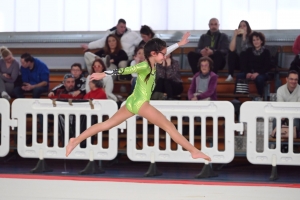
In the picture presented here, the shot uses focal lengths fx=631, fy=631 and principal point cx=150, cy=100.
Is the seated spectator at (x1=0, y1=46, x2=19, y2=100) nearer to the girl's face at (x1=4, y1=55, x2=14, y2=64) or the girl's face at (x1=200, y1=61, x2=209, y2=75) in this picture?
the girl's face at (x1=4, y1=55, x2=14, y2=64)

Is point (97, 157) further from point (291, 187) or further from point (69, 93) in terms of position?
point (291, 187)

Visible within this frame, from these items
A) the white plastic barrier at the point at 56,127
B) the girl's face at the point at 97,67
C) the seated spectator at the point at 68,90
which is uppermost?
the girl's face at the point at 97,67

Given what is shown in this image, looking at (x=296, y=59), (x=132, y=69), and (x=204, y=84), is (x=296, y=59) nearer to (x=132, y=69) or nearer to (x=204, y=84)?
(x=204, y=84)

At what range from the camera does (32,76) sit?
898cm

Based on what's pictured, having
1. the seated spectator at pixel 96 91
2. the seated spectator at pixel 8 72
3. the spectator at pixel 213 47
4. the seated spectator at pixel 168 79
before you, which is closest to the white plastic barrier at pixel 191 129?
the seated spectator at pixel 96 91

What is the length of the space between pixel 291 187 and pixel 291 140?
104cm

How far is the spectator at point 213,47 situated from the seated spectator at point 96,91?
1.69 meters

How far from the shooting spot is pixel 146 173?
22.8ft

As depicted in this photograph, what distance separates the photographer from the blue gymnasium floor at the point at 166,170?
22.8ft

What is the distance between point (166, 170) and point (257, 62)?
2.05 meters

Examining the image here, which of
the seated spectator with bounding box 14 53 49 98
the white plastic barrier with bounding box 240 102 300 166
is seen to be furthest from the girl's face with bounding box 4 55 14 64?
the white plastic barrier with bounding box 240 102 300 166

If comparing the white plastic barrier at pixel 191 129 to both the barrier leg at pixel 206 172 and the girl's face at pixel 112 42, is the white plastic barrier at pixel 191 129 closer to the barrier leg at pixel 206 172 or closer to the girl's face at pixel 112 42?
the barrier leg at pixel 206 172

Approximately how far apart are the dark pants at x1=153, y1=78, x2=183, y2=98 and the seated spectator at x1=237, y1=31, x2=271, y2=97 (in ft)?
3.04

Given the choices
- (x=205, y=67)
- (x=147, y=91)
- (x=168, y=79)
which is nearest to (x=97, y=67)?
(x=168, y=79)
